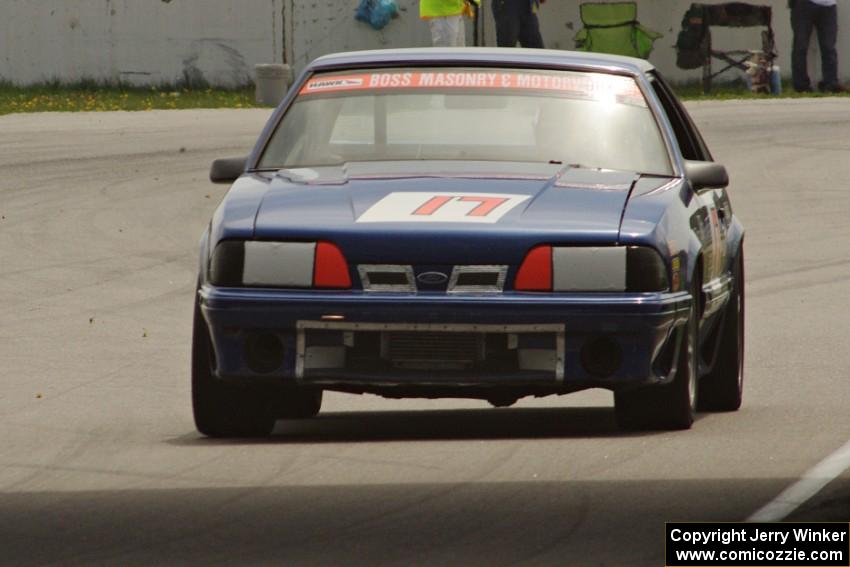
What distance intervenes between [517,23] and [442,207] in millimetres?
18795

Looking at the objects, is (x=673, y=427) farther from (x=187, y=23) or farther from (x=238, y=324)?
(x=187, y=23)

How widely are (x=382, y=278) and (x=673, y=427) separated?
133 centimetres

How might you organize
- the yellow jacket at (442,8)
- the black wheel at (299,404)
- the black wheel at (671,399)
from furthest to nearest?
the yellow jacket at (442,8), the black wheel at (299,404), the black wheel at (671,399)

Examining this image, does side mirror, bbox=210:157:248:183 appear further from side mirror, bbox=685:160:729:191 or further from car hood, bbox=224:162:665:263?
side mirror, bbox=685:160:729:191

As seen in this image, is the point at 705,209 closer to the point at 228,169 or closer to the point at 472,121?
the point at 472,121

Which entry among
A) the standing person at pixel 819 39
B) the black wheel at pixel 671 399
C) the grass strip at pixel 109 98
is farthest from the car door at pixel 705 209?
the standing person at pixel 819 39

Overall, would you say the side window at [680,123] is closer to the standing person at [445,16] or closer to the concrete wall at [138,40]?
the standing person at [445,16]

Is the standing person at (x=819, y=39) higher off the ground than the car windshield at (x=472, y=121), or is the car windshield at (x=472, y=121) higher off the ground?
the car windshield at (x=472, y=121)

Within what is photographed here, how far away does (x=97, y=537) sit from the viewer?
5809 mm

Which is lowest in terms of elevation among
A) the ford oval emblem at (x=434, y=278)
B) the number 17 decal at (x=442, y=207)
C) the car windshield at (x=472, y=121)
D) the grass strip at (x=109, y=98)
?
the grass strip at (x=109, y=98)

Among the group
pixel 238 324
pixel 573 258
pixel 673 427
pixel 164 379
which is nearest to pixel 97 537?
pixel 238 324

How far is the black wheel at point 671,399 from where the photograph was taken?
24.9ft

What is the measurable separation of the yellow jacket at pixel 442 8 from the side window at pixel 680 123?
15.8m

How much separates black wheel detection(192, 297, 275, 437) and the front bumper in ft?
1.01
